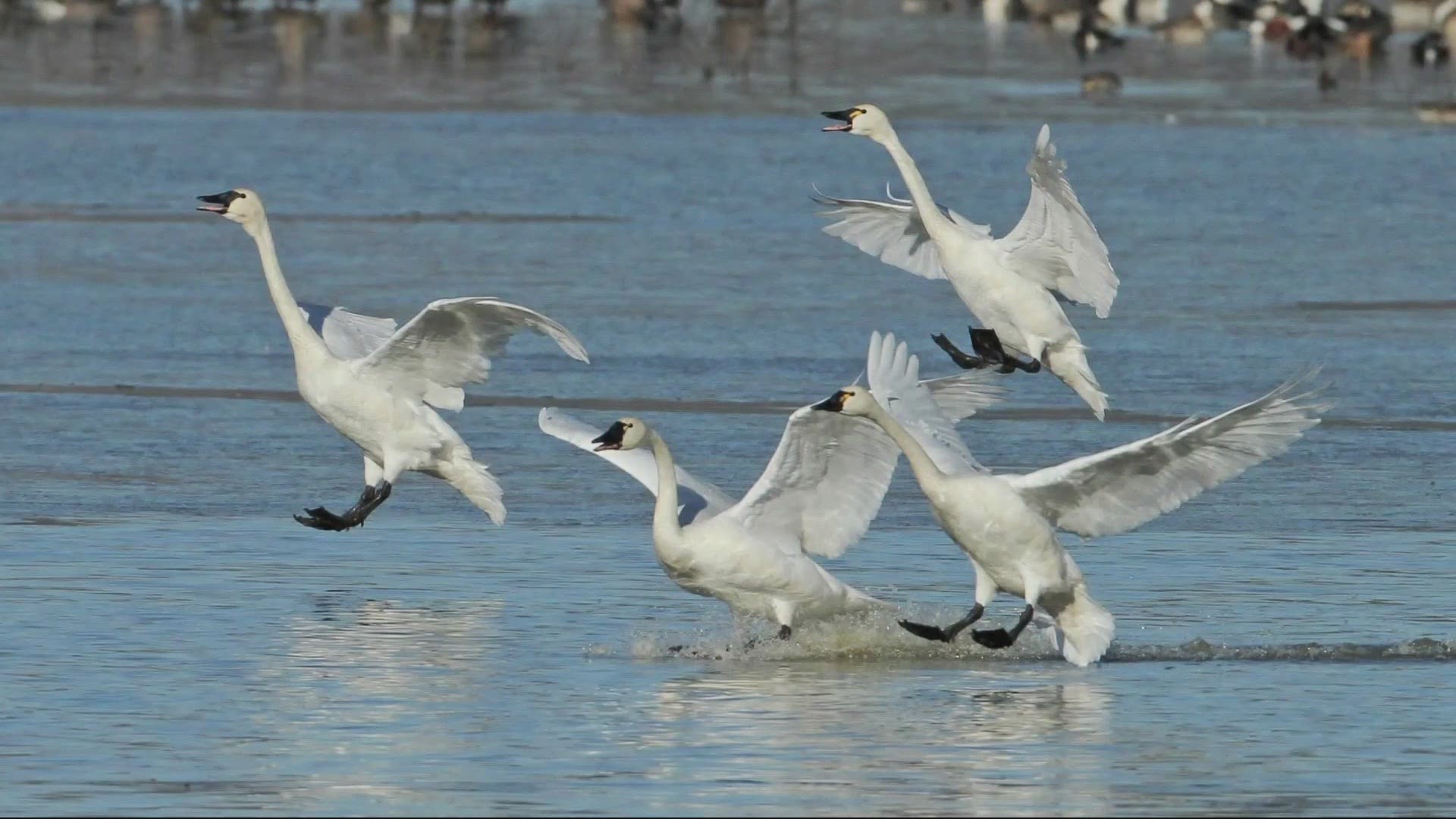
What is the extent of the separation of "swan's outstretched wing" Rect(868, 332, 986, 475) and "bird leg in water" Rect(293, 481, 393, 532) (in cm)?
230

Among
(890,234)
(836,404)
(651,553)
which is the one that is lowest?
(651,553)

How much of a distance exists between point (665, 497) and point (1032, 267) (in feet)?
7.43

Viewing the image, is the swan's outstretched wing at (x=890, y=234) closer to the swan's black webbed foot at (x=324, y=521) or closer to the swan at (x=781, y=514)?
the swan at (x=781, y=514)

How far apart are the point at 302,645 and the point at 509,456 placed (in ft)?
12.0

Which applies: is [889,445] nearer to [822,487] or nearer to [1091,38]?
[822,487]

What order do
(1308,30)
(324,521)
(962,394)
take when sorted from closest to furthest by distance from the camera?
(962,394) → (324,521) → (1308,30)

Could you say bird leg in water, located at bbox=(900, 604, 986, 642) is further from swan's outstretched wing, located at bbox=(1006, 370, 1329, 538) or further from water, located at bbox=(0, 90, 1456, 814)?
swan's outstretched wing, located at bbox=(1006, 370, 1329, 538)

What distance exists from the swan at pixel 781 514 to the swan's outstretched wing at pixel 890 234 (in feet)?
6.67

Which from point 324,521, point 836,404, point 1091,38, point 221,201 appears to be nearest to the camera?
point 836,404

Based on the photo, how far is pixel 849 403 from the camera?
9555mm

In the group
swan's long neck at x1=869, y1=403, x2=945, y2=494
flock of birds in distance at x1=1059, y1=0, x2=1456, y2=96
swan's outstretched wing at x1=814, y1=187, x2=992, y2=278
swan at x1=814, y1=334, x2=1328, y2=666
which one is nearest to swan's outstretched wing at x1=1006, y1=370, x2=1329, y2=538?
swan at x1=814, y1=334, x2=1328, y2=666

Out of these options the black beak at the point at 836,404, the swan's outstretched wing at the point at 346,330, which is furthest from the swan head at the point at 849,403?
the swan's outstretched wing at the point at 346,330

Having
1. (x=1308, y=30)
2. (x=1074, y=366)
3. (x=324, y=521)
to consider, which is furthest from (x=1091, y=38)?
(x=324, y=521)

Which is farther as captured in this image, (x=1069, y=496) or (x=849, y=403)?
(x=1069, y=496)
